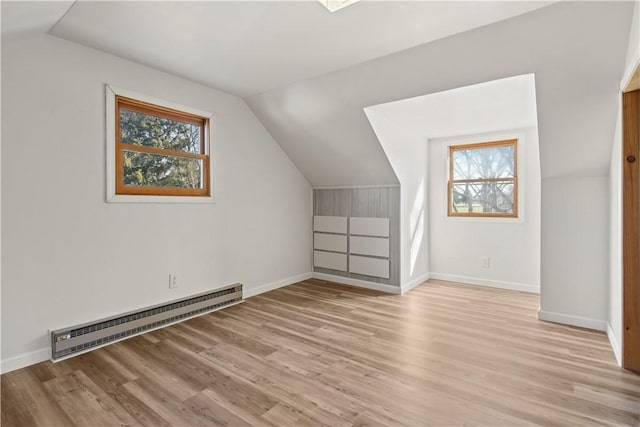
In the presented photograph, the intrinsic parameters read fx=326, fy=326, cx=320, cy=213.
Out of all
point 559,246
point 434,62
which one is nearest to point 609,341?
point 559,246

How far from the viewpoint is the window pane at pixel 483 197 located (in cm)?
443

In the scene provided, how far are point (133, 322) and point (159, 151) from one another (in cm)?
161

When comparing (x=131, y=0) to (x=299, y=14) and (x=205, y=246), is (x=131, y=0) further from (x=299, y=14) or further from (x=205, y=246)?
(x=205, y=246)

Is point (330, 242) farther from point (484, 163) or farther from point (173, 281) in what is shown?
point (484, 163)

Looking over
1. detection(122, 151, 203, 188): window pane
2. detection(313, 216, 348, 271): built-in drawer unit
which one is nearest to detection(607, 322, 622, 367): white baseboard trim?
detection(313, 216, 348, 271): built-in drawer unit

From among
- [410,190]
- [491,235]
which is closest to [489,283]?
[491,235]

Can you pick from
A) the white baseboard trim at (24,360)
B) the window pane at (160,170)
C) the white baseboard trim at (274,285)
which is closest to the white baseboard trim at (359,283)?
the white baseboard trim at (274,285)

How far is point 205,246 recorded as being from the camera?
141 inches

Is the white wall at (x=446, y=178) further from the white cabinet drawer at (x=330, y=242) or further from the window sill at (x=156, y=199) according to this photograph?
the window sill at (x=156, y=199)

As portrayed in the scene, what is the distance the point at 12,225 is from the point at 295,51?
2.46 m

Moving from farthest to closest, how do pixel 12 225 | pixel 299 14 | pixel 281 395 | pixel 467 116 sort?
pixel 467 116, pixel 12 225, pixel 299 14, pixel 281 395

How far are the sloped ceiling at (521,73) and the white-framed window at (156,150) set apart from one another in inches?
35.0

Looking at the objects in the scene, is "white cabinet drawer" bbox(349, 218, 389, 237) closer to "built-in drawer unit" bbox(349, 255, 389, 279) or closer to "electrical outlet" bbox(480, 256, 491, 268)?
"built-in drawer unit" bbox(349, 255, 389, 279)

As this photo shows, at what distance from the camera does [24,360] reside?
7.77 ft
